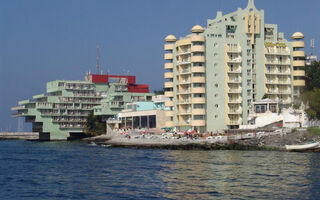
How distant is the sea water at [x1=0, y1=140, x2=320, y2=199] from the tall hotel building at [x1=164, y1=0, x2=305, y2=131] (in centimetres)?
4684

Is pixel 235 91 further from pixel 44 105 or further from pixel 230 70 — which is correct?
pixel 44 105

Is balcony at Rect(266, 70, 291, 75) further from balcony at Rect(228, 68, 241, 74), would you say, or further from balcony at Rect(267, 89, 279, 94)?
balcony at Rect(228, 68, 241, 74)

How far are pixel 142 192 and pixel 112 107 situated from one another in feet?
426

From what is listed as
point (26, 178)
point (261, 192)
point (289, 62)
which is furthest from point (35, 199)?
point (289, 62)

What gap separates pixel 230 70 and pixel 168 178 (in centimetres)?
7360

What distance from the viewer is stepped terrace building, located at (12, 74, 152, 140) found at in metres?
184

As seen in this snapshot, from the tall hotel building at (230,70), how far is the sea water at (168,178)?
46839 mm

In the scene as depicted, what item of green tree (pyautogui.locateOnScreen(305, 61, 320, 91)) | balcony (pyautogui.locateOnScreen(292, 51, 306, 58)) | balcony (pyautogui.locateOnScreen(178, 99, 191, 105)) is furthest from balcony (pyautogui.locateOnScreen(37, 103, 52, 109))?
balcony (pyautogui.locateOnScreen(292, 51, 306, 58))

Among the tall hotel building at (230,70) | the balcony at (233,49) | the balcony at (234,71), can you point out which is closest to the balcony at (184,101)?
the tall hotel building at (230,70)

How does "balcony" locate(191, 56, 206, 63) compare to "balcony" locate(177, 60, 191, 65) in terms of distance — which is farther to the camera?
"balcony" locate(177, 60, 191, 65)

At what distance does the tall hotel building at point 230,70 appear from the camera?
129 meters

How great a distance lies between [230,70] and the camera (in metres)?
130

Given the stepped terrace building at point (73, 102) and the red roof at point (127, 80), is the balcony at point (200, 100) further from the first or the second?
the red roof at point (127, 80)

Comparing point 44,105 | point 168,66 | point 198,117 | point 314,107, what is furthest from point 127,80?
point 314,107
